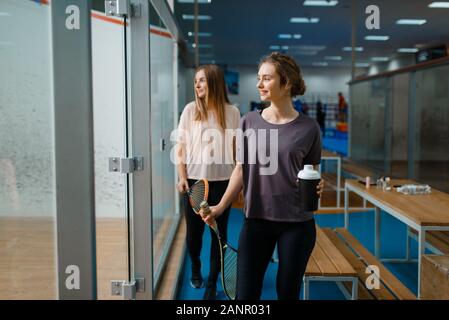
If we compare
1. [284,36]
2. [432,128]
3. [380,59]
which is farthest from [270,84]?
[380,59]

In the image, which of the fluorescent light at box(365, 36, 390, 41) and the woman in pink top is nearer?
the woman in pink top

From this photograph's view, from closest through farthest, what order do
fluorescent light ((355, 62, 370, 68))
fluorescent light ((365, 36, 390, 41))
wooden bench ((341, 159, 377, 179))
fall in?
wooden bench ((341, 159, 377, 179))
fluorescent light ((365, 36, 390, 41))
fluorescent light ((355, 62, 370, 68))

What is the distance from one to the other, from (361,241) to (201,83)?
2.92m

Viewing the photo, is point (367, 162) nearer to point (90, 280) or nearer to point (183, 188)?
point (183, 188)

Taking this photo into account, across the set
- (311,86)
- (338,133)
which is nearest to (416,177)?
(338,133)

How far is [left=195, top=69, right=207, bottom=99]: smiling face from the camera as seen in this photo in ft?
9.31

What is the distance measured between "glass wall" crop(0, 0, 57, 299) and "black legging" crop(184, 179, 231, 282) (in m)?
1.32

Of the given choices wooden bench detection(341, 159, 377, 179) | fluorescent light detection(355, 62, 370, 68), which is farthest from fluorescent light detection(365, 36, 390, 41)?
fluorescent light detection(355, 62, 370, 68)

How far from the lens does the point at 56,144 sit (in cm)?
176

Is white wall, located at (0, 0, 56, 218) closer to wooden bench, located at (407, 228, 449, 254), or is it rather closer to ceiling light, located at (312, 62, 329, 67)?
wooden bench, located at (407, 228, 449, 254)

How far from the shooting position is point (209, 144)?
3020 millimetres

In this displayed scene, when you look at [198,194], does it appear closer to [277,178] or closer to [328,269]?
[277,178]

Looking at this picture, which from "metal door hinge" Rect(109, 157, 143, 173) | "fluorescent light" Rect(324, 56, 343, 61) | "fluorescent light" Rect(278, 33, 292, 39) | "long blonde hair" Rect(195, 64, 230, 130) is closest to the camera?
"metal door hinge" Rect(109, 157, 143, 173)

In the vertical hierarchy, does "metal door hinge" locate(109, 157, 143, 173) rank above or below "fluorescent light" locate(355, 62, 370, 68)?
below
